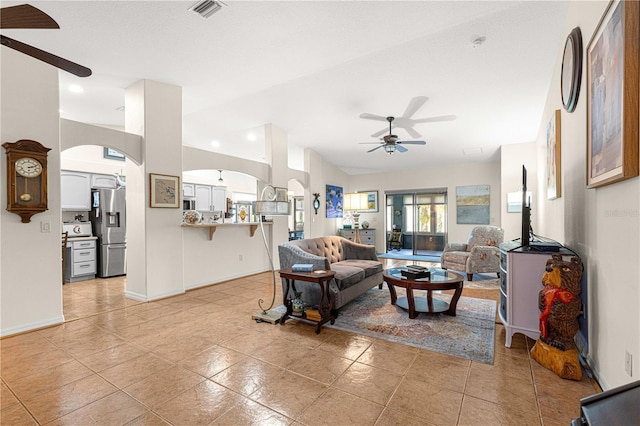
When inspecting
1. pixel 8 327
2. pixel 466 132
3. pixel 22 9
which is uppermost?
pixel 466 132

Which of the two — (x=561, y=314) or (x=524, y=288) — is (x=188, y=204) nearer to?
(x=524, y=288)

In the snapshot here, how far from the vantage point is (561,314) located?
2121 millimetres

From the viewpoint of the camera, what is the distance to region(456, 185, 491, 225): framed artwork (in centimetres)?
758

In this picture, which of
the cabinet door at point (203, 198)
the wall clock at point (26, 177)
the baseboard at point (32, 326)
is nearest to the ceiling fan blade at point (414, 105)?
the wall clock at point (26, 177)

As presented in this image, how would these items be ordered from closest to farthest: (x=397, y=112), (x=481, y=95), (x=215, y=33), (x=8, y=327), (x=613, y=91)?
1. (x=613, y=91)
2. (x=8, y=327)
3. (x=215, y=33)
4. (x=481, y=95)
5. (x=397, y=112)

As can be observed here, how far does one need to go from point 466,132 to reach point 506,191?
1.73 meters

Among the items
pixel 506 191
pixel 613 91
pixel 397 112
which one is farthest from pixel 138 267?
pixel 506 191

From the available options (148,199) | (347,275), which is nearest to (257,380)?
(347,275)

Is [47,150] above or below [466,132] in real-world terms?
below

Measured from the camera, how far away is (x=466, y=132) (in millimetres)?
5883

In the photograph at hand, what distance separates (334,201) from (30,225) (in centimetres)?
654

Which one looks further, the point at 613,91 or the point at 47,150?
the point at 47,150

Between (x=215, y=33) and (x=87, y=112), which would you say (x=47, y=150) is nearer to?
(x=215, y=33)

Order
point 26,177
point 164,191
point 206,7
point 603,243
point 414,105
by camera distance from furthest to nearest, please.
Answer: point 414,105 < point 164,191 < point 26,177 < point 206,7 < point 603,243
